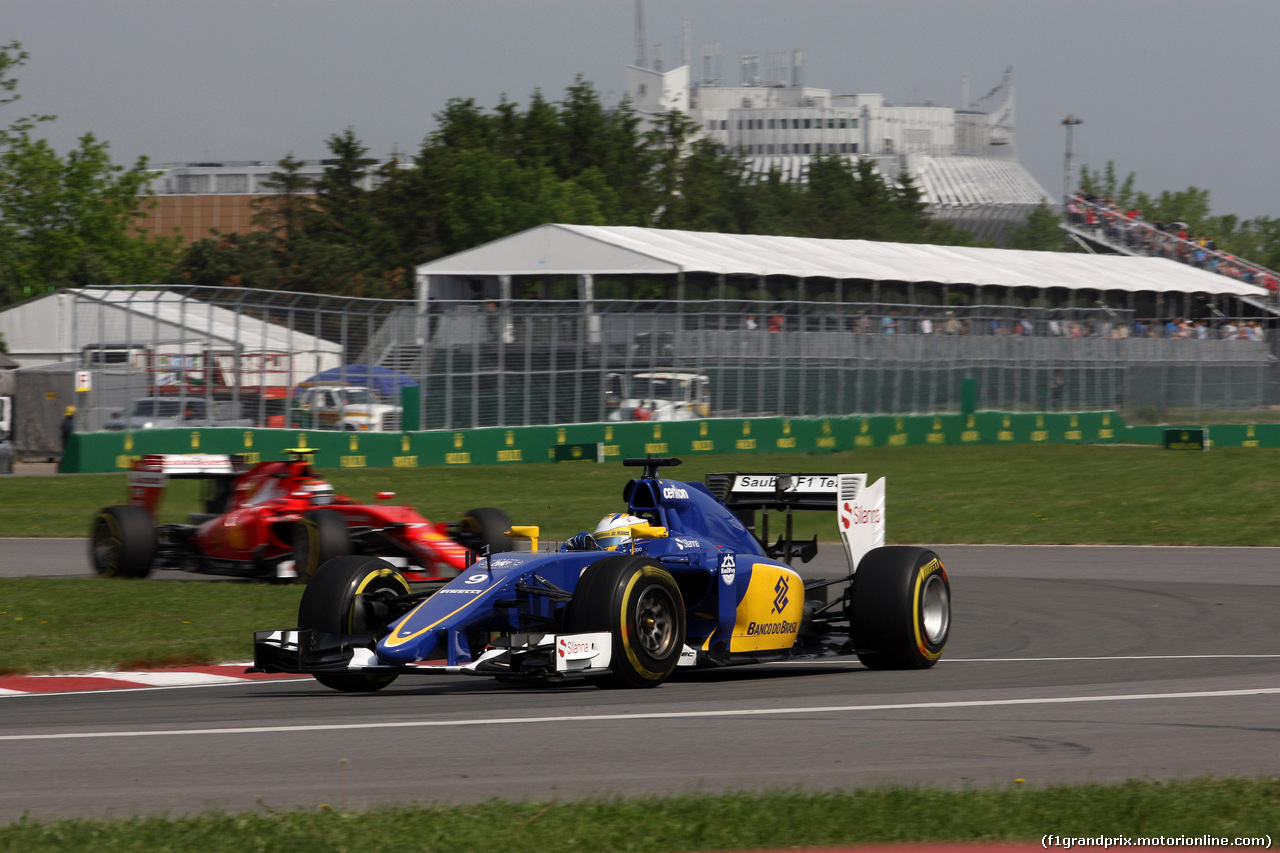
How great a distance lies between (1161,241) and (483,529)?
2642 inches

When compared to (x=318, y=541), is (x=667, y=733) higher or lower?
lower

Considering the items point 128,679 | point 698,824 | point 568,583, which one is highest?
point 568,583

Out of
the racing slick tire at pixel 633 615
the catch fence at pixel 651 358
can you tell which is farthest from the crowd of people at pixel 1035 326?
the racing slick tire at pixel 633 615

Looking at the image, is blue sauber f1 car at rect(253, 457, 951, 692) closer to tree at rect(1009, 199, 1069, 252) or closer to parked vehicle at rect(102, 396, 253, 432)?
parked vehicle at rect(102, 396, 253, 432)

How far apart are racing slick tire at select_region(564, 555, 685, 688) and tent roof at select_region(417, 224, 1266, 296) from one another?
36.1 meters

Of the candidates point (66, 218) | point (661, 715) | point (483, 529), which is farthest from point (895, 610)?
point (66, 218)

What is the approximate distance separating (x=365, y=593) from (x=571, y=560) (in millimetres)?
1248

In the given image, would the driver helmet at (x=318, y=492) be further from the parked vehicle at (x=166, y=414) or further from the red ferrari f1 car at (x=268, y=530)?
the parked vehicle at (x=166, y=414)

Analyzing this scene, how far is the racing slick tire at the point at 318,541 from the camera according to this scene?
14742 millimetres

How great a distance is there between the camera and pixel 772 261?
50.0 metres

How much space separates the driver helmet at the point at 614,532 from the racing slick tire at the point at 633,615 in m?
0.69

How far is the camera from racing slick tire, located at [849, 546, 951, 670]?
1035cm

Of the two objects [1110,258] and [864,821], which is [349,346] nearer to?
[864,821]

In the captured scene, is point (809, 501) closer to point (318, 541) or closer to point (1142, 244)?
point (318, 541)
